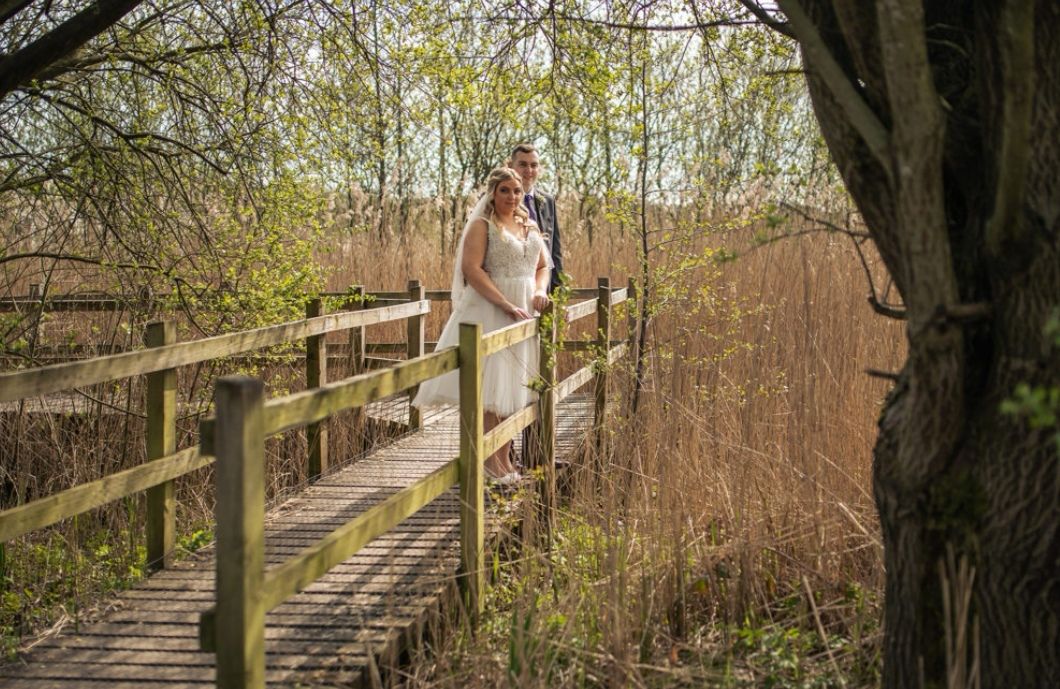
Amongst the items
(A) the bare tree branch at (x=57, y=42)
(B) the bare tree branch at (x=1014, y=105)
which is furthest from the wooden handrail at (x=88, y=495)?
(B) the bare tree branch at (x=1014, y=105)

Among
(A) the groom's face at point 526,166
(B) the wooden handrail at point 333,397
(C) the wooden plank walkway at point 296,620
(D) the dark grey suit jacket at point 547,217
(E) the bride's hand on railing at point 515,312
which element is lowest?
(C) the wooden plank walkway at point 296,620

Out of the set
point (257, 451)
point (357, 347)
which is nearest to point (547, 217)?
point (357, 347)

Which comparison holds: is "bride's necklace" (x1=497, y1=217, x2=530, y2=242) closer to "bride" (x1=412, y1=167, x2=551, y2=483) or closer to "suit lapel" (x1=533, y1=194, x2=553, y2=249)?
"bride" (x1=412, y1=167, x2=551, y2=483)

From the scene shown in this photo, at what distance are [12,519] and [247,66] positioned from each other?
3614 mm

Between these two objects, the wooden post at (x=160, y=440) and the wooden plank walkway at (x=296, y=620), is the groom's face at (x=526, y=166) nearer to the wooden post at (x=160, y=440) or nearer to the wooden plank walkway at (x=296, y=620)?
the wooden plank walkway at (x=296, y=620)

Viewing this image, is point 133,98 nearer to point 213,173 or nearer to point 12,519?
point 213,173

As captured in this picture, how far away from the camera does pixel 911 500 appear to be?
9.72 feet

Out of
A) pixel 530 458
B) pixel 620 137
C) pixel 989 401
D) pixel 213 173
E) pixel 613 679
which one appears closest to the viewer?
pixel 989 401

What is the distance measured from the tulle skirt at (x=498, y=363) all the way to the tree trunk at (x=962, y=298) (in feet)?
10.7

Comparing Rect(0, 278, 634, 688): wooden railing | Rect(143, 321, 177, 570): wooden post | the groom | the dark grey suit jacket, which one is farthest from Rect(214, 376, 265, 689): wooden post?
the dark grey suit jacket

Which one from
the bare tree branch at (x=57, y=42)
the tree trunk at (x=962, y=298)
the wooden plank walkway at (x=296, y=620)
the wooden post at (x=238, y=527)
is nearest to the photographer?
the tree trunk at (x=962, y=298)

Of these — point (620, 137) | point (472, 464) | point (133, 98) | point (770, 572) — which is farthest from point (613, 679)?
point (620, 137)

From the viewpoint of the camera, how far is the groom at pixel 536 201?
6.80m

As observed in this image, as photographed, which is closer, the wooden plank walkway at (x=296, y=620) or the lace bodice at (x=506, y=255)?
the wooden plank walkway at (x=296, y=620)
